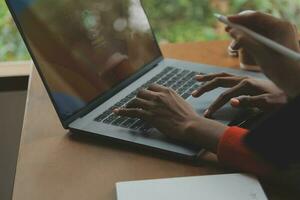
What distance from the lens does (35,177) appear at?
38.0 inches

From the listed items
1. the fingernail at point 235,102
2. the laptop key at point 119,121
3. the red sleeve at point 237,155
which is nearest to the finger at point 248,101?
the fingernail at point 235,102

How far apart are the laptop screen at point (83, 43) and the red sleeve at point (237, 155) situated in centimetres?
32

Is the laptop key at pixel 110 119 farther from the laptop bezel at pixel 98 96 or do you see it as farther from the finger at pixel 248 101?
the finger at pixel 248 101

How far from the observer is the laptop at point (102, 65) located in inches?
41.3

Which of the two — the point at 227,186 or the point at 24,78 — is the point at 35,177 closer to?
the point at 227,186

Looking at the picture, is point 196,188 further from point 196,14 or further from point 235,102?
point 196,14

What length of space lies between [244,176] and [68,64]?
0.44m

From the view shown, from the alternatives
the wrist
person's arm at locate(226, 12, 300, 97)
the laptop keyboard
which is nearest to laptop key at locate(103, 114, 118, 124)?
the laptop keyboard

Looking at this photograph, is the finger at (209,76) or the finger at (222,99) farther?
the finger at (209,76)

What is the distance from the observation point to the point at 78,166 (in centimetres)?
99

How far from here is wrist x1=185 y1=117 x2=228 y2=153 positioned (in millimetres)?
968

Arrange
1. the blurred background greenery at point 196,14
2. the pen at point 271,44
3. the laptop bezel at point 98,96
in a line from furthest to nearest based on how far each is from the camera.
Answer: the blurred background greenery at point 196,14
the laptop bezel at point 98,96
the pen at point 271,44

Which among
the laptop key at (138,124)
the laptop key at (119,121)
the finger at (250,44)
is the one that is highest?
the finger at (250,44)

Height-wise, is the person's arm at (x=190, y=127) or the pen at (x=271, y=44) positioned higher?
the pen at (x=271, y=44)
